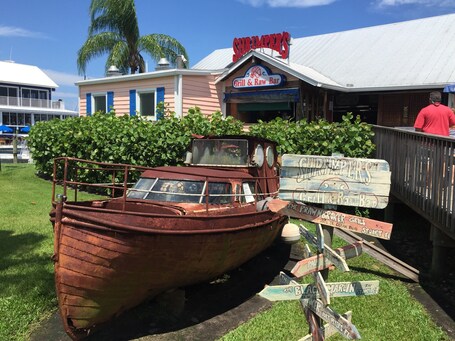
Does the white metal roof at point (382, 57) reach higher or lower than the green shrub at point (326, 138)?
higher

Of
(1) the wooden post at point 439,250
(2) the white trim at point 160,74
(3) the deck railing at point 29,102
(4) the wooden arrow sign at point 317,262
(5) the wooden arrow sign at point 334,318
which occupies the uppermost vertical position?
(3) the deck railing at point 29,102

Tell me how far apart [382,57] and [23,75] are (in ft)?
139

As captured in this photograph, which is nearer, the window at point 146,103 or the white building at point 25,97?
the window at point 146,103

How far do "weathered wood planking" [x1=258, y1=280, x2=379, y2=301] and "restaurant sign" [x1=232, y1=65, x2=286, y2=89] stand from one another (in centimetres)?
1104

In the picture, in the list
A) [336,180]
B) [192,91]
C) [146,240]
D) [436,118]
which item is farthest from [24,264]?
[192,91]

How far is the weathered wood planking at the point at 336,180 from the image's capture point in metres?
3.57

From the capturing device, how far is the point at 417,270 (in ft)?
22.7

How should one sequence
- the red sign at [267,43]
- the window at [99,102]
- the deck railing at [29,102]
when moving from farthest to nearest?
1. the deck railing at [29,102]
2. the window at [99,102]
3. the red sign at [267,43]

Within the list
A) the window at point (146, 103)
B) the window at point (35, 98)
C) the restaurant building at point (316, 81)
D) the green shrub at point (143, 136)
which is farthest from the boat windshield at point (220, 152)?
the window at point (35, 98)

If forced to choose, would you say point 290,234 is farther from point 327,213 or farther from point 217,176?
point 327,213

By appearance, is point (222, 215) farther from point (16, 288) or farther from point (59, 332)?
point (16, 288)

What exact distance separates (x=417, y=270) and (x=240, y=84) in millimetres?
9593

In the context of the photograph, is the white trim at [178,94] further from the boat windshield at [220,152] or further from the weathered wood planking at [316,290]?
the weathered wood planking at [316,290]

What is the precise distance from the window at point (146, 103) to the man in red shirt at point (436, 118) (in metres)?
10.9
